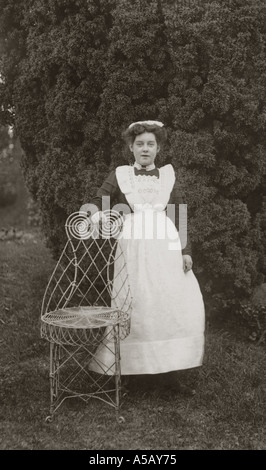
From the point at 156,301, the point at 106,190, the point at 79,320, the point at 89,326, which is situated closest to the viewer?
the point at 89,326

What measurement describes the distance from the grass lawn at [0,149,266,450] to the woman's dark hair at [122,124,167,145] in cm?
174

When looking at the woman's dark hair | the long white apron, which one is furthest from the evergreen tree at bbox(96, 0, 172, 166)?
the long white apron

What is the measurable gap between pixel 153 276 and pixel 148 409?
0.89m

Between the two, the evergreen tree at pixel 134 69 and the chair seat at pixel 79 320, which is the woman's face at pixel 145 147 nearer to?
the evergreen tree at pixel 134 69

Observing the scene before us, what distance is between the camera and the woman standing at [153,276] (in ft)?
12.1

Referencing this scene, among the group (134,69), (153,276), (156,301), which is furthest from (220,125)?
(156,301)

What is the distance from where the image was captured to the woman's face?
12.5 feet

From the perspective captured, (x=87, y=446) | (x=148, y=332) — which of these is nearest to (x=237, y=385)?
(x=148, y=332)

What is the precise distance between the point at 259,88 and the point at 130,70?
100cm

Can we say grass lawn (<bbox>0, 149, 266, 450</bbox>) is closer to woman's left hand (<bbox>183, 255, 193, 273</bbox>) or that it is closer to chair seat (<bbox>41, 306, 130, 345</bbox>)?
chair seat (<bbox>41, 306, 130, 345</bbox>)

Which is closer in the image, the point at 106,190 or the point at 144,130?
the point at 144,130

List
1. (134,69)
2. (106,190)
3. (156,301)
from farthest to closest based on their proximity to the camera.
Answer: (134,69), (106,190), (156,301)

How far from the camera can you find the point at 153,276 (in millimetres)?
3707

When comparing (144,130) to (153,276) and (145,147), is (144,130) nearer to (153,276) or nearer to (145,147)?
(145,147)
